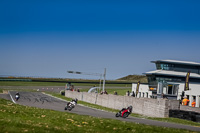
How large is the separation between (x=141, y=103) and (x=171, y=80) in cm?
3290

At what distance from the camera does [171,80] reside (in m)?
73.2

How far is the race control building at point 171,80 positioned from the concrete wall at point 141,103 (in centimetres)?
1208

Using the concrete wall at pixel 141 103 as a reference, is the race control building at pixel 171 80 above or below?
above

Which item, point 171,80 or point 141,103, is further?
point 171,80

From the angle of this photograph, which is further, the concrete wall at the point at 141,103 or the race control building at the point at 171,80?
the race control building at the point at 171,80

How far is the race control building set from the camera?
66.6 meters

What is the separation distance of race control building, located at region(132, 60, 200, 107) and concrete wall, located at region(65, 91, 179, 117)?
12.1 metres

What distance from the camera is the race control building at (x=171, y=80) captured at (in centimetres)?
6656

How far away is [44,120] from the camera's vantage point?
19688mm

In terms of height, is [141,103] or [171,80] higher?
[171,80]

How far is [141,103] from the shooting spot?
138 ft

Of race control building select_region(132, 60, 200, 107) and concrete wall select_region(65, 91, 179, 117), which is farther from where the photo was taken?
race control building select_region(132, 60, 200, 107)

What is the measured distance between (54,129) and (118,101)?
113 feet

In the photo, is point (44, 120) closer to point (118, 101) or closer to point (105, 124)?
point (105, 124)
